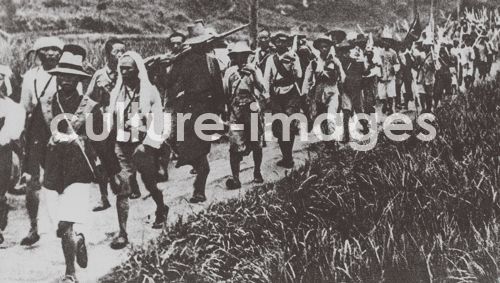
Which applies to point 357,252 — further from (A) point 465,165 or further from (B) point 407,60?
(B) point 407,60

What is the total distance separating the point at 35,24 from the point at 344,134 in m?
2.76

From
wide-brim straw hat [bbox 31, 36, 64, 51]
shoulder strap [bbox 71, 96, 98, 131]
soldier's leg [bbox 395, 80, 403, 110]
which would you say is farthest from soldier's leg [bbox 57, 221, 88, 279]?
soldier's leg [bbox 395, 80, 403, 110]

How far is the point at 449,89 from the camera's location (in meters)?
7.28

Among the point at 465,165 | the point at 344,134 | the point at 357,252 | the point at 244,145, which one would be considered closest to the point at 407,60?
the point at 344,134

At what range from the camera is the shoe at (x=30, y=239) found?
4.81m

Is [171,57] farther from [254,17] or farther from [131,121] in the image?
[254,17]

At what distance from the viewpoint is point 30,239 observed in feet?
15.8

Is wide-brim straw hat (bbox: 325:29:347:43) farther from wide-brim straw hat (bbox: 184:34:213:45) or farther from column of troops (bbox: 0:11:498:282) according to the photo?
wide-brim straw hat (bbox: 184:34:213:45)

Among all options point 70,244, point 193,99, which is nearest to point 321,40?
point 193,99

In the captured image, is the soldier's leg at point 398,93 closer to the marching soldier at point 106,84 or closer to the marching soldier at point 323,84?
the marching soldier at point 323,84

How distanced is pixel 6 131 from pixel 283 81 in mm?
2407

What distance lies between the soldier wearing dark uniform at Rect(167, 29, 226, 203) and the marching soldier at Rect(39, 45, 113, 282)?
643 millimetres

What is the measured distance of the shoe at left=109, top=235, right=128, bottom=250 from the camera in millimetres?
4840

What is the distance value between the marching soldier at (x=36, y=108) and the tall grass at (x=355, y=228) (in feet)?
2.46
